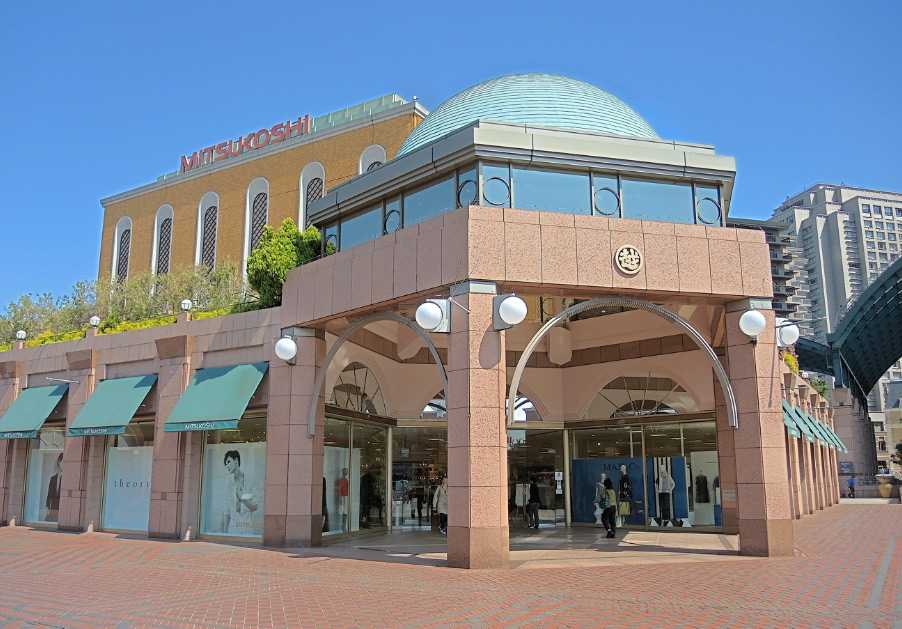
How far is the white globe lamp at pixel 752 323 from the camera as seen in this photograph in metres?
14.3

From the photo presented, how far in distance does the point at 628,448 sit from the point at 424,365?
6046 millimetres

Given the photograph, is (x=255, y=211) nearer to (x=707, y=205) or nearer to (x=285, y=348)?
(x=285, y=348)

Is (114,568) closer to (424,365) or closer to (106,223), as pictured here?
(424,365)

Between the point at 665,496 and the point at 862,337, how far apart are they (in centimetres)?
4436

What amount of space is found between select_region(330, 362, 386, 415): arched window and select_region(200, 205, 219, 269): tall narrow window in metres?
30.0

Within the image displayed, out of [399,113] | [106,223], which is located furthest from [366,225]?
[106,223]

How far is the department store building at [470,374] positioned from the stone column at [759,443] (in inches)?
1.6

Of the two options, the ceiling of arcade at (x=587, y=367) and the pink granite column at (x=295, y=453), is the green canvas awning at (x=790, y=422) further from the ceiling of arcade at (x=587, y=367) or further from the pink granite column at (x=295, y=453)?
the pink granite column at (x=295, y=453)

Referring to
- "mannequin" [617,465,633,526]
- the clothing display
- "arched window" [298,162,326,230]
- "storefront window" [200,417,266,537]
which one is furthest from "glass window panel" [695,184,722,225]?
"arched window" [298,162,326,230]

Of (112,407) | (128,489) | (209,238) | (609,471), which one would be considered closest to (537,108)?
(609,471)

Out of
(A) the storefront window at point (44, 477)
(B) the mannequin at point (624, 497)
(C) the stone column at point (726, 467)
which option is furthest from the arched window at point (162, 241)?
(C) the stone column at point (726, 467)

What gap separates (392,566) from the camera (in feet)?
42.8

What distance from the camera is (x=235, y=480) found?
18.4 metres

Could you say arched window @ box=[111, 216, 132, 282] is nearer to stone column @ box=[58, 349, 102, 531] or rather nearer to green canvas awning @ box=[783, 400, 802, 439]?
Result: stone column @ box=[58, 349, 102, 531]
